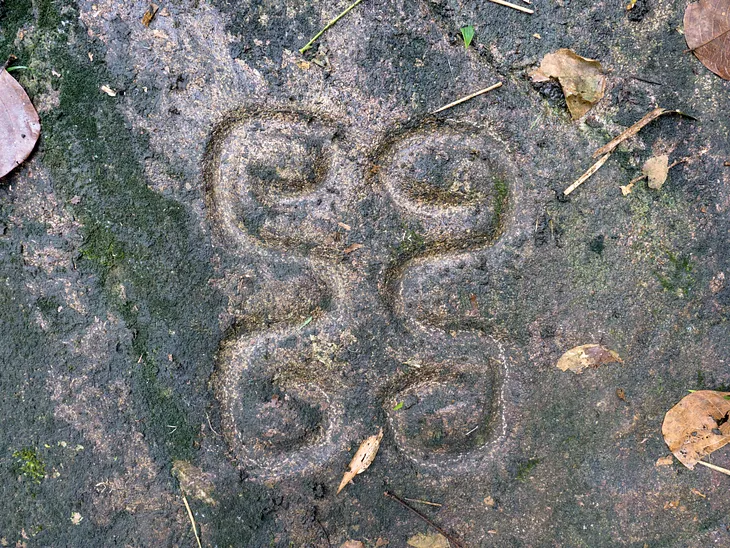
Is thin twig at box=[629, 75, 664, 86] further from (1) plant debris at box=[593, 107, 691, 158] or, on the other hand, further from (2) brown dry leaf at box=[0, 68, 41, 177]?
(2) brown dry leaf at box=[0, 68, 41, 177]

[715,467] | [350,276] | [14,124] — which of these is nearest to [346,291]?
[350,276]

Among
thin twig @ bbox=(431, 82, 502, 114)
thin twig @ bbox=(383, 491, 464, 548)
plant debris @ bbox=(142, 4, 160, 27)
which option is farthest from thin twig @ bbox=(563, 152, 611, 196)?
plant debris @ bbox=(142, 4, 160, 27)

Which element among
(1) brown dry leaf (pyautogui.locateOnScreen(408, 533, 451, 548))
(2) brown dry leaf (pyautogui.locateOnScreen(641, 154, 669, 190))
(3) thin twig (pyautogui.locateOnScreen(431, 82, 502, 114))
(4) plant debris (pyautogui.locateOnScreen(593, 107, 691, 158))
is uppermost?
(3) thin twig (pyautogui.locateOnScreen(431, 82, 502, 114))

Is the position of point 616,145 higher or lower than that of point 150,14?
lower

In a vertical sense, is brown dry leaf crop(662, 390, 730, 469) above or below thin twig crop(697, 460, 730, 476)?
above

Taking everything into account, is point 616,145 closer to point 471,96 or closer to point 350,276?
point 471,96

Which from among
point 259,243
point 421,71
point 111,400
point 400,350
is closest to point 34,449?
point 111,400
